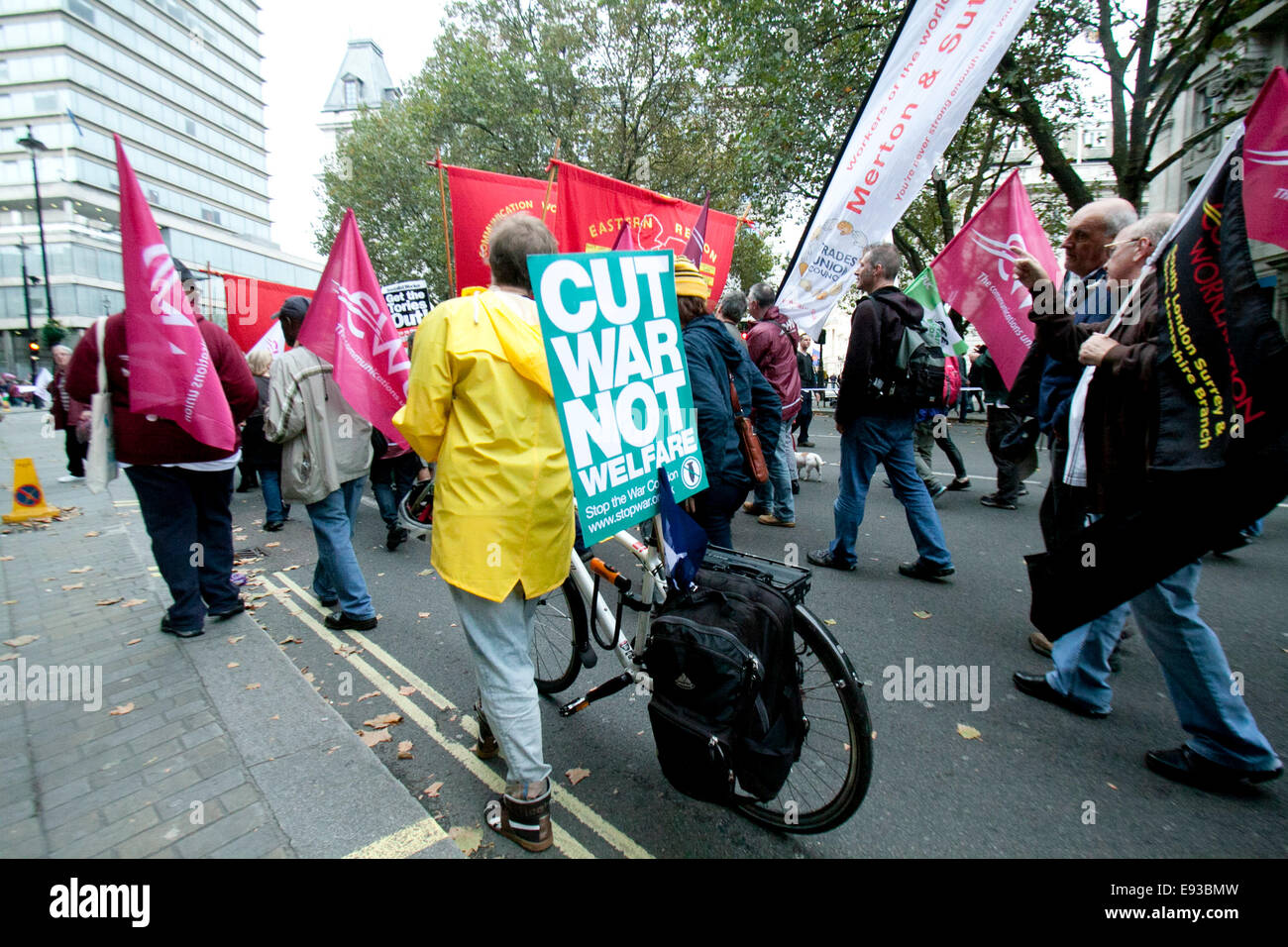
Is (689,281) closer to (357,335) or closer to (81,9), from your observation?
(357,335)

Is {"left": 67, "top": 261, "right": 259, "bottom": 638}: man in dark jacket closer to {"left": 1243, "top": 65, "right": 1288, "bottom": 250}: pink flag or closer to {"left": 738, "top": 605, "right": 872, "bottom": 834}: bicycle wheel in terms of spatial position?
{"left": 738, "top": 605, "right": 872, "bottom": 834}: bicycle wheel

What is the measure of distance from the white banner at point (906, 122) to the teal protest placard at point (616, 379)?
8.60 feet

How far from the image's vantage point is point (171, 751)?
2.72m

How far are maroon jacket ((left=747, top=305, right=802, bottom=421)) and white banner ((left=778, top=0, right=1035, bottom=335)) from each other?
1.55 m

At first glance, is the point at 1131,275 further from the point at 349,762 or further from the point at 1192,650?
the point at 349,762

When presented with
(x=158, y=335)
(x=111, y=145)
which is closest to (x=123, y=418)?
(x=158, y=335)

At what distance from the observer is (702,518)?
3504 millimetres

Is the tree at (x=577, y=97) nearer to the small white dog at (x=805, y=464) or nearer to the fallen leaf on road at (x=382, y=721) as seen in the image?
the small white dog at (x=805, y=464)

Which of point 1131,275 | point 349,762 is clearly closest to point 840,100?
point 1131,275

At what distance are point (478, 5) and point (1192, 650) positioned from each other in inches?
1028

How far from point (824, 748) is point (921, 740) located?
2.08 feet

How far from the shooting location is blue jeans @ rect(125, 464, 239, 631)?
3750 millimetres

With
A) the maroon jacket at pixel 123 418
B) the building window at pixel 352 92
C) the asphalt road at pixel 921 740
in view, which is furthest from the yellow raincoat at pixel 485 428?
the building window at pixel 352 92

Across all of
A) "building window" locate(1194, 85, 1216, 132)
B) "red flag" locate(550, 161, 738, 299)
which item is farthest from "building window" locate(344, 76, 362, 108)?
"red flag" locate(550, 161, 738, 299)
